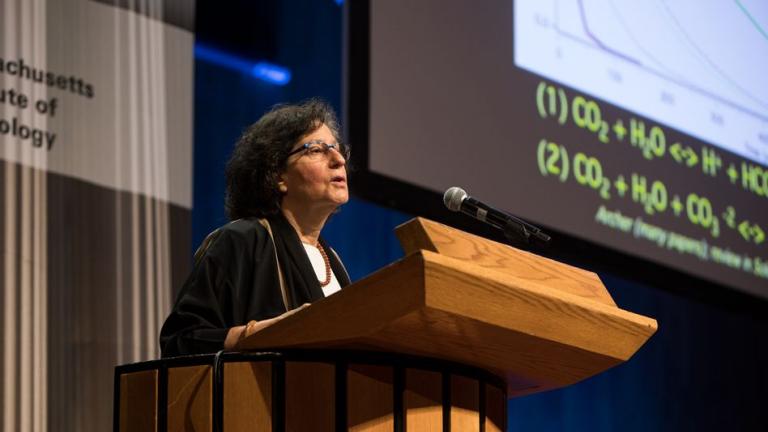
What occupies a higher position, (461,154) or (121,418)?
(461,154)

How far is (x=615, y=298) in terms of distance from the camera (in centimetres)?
507

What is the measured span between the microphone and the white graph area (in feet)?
6.42

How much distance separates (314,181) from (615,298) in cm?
314

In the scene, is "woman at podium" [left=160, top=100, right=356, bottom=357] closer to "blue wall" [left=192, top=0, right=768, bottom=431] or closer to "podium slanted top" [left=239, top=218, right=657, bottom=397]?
"podium slanted top" [left=239, top=218, right=657, bottom=397]

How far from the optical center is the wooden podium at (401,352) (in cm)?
145

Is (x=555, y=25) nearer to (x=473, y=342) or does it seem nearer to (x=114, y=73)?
(x=114, y=73)

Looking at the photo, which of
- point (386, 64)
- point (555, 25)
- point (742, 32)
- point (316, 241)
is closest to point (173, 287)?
point (386, 64)

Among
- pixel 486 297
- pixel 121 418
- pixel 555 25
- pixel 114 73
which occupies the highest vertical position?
pixel 555 25

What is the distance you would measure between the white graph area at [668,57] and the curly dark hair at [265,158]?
5.23ft

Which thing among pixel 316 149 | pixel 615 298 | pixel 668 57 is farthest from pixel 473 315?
pixel 615 298

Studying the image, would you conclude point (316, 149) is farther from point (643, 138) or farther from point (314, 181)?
point (643, 138)

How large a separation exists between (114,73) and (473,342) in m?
1.97

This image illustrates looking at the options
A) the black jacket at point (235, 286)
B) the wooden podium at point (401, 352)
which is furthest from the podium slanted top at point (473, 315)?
the black jacket at point (235, 286)

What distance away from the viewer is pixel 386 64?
3381mm
